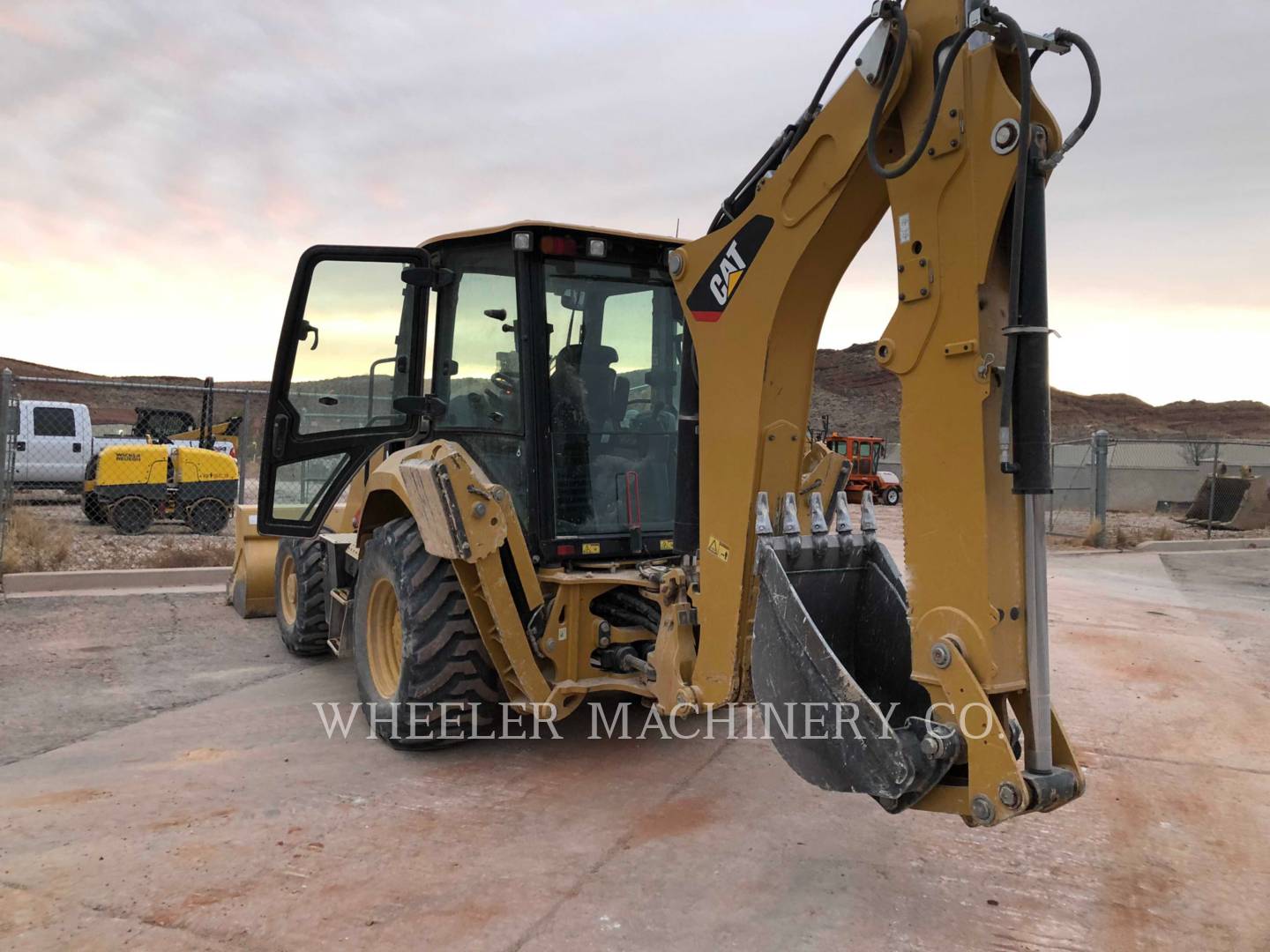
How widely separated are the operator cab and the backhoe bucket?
117 centimetres

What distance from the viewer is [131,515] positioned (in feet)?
43.3

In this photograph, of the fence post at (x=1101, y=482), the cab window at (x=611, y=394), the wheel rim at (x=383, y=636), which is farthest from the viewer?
the fence post at (x=1101, y=482)

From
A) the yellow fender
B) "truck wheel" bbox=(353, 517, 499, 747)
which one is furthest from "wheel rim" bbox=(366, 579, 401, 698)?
the yellow fender

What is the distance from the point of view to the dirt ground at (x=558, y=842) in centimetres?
313

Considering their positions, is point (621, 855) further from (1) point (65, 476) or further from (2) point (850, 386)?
(2) point (850, 386)

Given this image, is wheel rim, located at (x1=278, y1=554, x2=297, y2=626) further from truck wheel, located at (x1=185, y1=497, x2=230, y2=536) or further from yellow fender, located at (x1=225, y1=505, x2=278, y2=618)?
truck wheel, located at (x1=185, y1=497, x2=230, y2=536)

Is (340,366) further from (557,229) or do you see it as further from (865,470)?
(865,470)

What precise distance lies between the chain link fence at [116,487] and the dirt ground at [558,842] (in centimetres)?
489

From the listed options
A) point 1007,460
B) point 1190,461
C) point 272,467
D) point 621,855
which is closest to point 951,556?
point 1007,460

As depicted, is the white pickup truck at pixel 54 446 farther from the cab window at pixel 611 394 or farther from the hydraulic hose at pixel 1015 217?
the hydraulic hose at pixel 1015 217

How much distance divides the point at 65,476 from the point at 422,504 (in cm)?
1523

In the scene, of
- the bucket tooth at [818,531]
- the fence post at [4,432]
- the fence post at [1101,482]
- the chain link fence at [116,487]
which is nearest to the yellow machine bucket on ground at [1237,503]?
the fence post at [1101,482]

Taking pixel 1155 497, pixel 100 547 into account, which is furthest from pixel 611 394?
pixel 1155 497

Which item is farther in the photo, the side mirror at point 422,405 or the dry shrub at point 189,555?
the dry shrub at point 189,555
